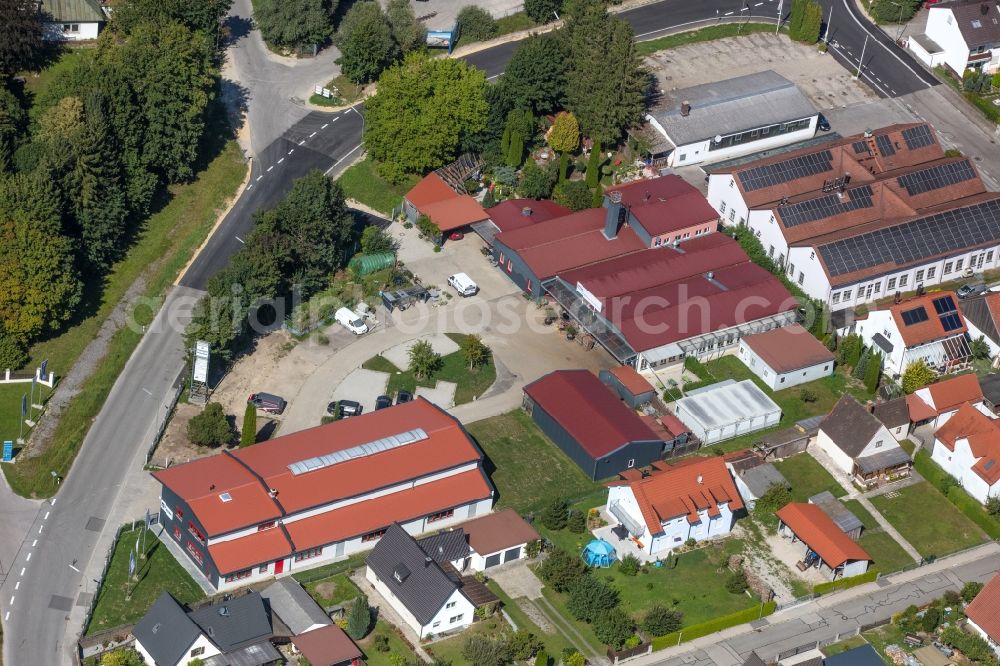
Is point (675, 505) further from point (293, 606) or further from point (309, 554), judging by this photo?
point (293, 606)

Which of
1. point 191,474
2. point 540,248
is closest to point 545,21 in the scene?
point 540,248

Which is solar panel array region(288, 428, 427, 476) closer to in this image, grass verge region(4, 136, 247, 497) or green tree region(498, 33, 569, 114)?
grass verge region(4, 136, 247, 497)

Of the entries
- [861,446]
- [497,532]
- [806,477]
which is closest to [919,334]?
[861,446]

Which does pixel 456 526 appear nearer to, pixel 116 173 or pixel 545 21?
pixel 116 173

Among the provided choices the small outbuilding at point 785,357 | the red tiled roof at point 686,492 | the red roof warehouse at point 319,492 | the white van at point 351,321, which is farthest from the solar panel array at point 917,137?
the red roof warehouse at point 319,492

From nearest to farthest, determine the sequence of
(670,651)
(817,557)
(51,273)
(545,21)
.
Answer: (670,651)
(817,557)
(51,273)
(545,21)

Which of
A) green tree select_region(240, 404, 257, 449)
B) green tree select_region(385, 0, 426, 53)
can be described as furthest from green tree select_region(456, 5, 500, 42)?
green tree select_region(240, 404, 257, 449)

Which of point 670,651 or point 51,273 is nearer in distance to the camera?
point 670,651
